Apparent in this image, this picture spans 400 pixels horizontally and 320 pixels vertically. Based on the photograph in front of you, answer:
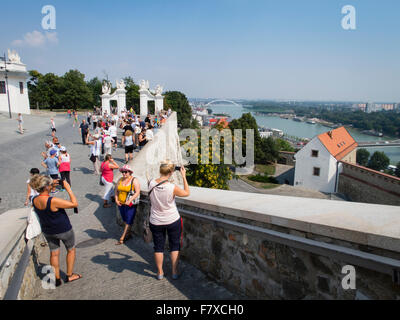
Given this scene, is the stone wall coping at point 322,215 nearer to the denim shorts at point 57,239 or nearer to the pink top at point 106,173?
the denim shorts at point 57,239

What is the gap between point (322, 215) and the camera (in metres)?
3.04

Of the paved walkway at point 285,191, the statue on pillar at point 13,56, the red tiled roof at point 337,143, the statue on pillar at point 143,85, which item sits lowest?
the paved walkway at point 285,191

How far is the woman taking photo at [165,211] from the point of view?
379cm

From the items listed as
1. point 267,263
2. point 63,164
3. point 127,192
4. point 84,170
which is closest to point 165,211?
point 267,263

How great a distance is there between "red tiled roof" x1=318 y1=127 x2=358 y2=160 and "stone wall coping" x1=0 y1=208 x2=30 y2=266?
1562 inches

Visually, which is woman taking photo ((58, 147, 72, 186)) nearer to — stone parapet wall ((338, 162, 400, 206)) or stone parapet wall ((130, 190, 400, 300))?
stone parapet wall ((130, 190, 400, 300))

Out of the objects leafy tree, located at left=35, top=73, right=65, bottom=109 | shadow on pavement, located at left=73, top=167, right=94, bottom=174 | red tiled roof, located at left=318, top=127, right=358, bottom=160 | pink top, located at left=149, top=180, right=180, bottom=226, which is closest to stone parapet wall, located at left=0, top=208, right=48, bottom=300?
pink top, located at left=149, top=180, right=180, bottom=226

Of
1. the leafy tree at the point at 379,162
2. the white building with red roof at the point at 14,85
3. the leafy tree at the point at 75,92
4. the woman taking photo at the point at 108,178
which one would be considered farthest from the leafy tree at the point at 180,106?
the woman taking photo at the point at 108,178

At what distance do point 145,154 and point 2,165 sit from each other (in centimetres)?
683

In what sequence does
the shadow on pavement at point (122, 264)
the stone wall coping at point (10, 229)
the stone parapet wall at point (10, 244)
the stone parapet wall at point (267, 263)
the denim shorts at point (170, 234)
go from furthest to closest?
the shadow on pavement at point (122, 264), the denim shorts at point (170, 234), the stone wall coping at point (10, 229), the stone parapet wall at point (10, 244), the stone parapet wall at point (267, 263)

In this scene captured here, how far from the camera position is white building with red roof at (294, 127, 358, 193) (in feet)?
126

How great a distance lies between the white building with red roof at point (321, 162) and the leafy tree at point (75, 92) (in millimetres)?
43293

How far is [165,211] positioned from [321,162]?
3941cm

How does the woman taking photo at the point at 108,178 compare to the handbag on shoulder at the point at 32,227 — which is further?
the woman taking photo at the point at 108,178
